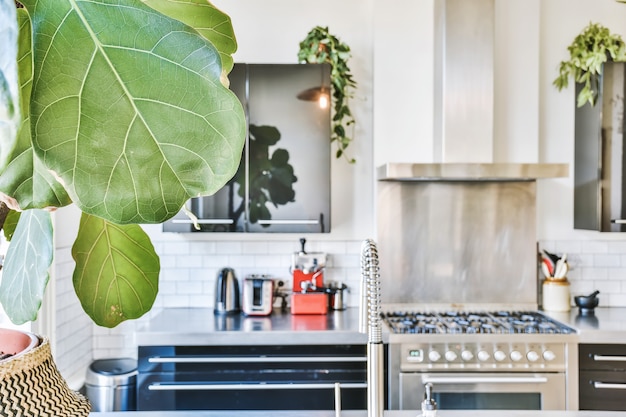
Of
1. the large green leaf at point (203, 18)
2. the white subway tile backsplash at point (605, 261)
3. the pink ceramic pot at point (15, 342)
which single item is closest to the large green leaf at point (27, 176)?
the large green leaf at point (203, 18)

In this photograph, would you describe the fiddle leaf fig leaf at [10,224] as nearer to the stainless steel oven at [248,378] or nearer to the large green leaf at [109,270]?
the large green leaf at [109,270]

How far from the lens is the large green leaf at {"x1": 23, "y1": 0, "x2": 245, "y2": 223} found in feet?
0.87

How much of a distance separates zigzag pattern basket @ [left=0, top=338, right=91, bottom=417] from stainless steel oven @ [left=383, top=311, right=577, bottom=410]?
213cm

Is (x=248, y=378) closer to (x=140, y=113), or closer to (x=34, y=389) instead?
(x=34, y=389)

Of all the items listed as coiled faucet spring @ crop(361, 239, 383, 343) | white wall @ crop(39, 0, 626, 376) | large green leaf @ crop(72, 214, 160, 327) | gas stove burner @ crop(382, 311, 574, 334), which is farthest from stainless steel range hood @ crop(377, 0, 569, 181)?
large green leaf @ crop(72, 214, 160, 327)

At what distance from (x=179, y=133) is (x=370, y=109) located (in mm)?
2980

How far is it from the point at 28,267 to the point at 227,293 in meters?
2.52

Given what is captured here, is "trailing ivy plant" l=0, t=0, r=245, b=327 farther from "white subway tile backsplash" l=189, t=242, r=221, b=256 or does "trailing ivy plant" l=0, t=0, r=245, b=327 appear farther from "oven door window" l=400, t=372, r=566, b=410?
"white subway tile backsplash" l=189, t=242, r=221, b=256

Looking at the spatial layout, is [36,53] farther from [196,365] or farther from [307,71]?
[307,71]

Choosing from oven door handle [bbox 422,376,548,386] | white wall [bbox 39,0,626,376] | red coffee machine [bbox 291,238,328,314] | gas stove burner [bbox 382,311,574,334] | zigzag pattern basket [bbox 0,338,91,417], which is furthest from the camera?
white wall [bbox 39,0,626,376]

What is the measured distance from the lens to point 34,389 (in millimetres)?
421

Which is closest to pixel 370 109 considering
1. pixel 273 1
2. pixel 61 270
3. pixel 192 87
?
pixel 273 1

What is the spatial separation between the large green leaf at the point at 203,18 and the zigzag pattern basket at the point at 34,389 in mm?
290

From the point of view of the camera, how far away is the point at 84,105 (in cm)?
26
